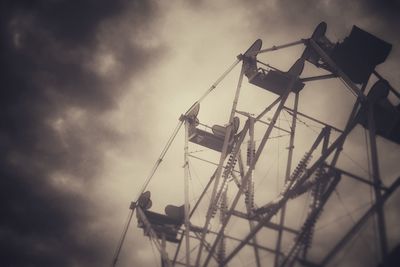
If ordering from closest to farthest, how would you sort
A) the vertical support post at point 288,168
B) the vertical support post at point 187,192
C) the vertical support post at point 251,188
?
the vertical support post at point 288,168
the vertical support post at point 251,188
the vertical support post at point 187,192

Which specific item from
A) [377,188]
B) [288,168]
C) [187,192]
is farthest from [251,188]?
[377,188]

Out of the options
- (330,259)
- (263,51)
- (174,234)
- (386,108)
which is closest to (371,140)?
(386,108)

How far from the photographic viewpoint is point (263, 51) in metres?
15.3

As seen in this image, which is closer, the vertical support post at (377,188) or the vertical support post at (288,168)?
the vertical support post at (377,188)

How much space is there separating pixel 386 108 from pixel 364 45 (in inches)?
109

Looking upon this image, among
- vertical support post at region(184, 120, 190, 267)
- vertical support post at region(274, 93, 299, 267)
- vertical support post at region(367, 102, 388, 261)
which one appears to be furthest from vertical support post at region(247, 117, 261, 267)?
vertical support post at region(367, 102, 388, 261)

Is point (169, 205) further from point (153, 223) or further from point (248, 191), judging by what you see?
point (248, 191)

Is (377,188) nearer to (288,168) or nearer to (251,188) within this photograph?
(288,168)

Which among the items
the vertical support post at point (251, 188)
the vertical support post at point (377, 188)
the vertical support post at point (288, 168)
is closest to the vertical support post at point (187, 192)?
the vertical support post at point (251, 188)

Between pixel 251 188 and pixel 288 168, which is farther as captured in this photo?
pixel 288 168

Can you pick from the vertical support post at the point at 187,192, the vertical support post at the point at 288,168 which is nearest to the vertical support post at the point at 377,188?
the vertical support post at the point at 288,168

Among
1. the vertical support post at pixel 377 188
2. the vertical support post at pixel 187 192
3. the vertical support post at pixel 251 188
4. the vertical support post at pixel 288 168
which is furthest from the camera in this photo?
the vertical support post at pixel 187 192

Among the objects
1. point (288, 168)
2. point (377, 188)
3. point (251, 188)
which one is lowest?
point (377, 188)

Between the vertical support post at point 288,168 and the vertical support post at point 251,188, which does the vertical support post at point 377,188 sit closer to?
the vertical support post at point 288,168
